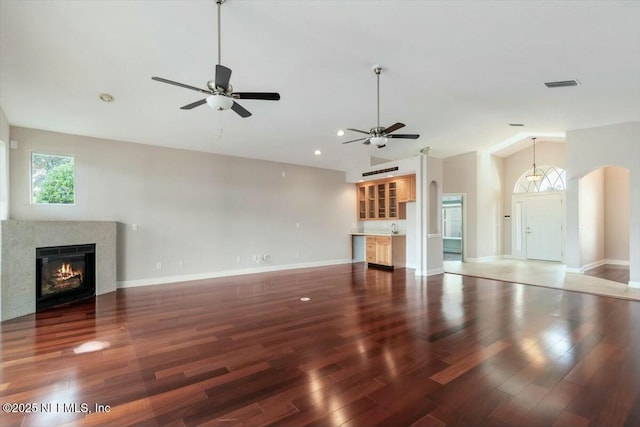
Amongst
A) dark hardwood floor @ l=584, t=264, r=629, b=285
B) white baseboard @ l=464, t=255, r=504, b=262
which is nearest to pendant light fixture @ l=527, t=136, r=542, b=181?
white baseboard @ l=464, t=255, r=504, b=262

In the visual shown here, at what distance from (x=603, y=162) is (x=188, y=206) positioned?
29.7ft

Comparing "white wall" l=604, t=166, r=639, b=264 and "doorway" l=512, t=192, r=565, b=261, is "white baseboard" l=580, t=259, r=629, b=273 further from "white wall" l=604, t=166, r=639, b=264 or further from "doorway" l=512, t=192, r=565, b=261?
"doorway" l=512, t=192, r=565, b=261

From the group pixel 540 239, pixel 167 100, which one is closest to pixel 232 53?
pixel 167 100

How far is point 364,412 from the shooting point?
189cm

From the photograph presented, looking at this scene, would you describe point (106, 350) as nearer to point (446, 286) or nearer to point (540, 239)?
point (446, 286)

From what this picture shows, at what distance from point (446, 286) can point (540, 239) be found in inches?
229

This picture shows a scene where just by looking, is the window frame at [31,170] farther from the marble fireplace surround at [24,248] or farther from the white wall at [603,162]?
the white wall at [603,162]

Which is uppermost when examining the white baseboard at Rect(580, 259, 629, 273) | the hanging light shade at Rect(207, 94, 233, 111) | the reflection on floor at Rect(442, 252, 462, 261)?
the hanging light shade at Rect(207, 94, 233, 111)

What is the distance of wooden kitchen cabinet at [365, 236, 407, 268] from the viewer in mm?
7652

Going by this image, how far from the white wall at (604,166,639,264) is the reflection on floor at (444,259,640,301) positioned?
1.58m

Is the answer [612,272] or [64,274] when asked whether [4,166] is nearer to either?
[64,274]

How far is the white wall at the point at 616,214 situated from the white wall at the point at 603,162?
254 centimetres

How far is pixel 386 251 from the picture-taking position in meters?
7.71

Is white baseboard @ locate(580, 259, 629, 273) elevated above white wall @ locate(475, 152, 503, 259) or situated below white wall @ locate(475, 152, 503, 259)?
below
